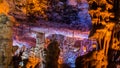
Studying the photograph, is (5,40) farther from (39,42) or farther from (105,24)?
(39,42)

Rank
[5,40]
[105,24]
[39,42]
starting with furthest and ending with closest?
[39,42] < [105,24] < [5,40]

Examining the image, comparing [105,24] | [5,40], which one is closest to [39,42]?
[105,24]

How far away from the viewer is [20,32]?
35.2 ft

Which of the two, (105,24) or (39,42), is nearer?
(105,24)

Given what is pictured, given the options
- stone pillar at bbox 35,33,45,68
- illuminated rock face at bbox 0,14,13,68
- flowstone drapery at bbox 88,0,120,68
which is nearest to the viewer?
illuminated rock face at bbox 0,14,13,68

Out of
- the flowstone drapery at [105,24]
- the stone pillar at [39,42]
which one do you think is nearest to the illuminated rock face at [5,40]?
the flowstone drapery at [105,24]

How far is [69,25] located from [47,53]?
5474 mm

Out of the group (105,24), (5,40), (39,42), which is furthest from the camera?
(39,42)

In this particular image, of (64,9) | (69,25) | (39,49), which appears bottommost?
(39,49)

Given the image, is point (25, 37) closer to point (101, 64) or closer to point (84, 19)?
point (84, 19)

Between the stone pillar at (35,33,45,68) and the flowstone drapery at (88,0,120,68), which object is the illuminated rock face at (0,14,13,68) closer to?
the flowstone drapery at (88,0,120,68)

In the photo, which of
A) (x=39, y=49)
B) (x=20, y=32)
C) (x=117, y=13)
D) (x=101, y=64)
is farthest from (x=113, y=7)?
(x=20, y=32)

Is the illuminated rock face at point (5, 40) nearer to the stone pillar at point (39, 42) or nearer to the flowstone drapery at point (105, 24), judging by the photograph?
the flowstone drapery at point (105, 24)

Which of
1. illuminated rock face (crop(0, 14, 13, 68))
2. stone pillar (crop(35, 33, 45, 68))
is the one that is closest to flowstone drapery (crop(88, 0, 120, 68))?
illuminated rock face (crop(0, 14, 13, 68))
